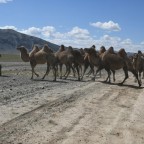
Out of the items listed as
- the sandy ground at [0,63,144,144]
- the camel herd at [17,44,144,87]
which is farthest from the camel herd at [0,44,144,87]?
the sandy ground at [0,63,144,144]

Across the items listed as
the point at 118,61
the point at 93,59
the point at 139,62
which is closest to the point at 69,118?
the point at 118,61

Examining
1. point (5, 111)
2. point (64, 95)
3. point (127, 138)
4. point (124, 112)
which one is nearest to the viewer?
point (127, 138)

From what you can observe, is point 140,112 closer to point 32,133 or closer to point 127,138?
point 127,138

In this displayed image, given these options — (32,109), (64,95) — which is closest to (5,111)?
(32,109)

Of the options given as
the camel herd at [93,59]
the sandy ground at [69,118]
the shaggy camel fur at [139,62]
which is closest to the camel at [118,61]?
the camel herd at [93,59]

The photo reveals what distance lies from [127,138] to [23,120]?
2887mm

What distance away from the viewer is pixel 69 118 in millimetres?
12000

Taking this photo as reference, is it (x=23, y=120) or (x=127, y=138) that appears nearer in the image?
(x=127, y=138)

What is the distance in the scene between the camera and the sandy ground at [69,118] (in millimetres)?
9648

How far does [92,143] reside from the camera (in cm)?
930

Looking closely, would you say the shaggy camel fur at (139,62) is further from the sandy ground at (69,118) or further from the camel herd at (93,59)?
the sandy ground at (69,118)

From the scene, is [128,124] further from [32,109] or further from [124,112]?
[32,109]

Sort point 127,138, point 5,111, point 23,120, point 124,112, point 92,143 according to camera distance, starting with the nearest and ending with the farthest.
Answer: point 92,143, point 127,138, point 23,120, point 5,111, point 124,112

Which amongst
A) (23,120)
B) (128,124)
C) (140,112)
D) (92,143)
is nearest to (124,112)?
(140,112)
